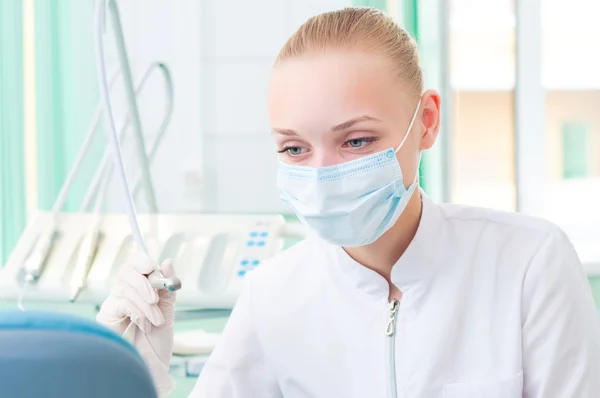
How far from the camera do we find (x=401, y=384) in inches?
46.1

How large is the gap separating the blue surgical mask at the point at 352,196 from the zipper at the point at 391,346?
10 cm

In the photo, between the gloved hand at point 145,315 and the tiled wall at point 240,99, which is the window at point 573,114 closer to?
the tiled wall at point 240,99

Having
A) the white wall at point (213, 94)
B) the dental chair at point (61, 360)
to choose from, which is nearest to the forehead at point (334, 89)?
the dental chair at point (61, 360)

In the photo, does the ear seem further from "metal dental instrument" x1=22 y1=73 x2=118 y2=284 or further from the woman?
"metal dental instrument" x1=22 y1=73 x2=118 y2=284

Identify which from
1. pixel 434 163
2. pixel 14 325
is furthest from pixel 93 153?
pixel 14 325

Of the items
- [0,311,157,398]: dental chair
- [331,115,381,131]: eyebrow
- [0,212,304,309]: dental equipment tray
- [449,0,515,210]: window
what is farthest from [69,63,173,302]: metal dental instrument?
[0,311,157,398]: dental chair

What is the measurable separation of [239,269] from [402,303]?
75 centimetres

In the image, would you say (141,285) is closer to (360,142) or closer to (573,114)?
(360,142)

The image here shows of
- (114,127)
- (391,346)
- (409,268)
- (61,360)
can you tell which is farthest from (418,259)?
(61,360)

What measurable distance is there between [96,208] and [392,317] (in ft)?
3.71

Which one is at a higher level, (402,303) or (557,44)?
(557,44)

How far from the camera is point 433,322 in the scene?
1.19 meters

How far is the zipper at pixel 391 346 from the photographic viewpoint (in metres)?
1.17

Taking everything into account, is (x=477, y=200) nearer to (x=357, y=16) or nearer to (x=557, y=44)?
(x=557, y=44)
